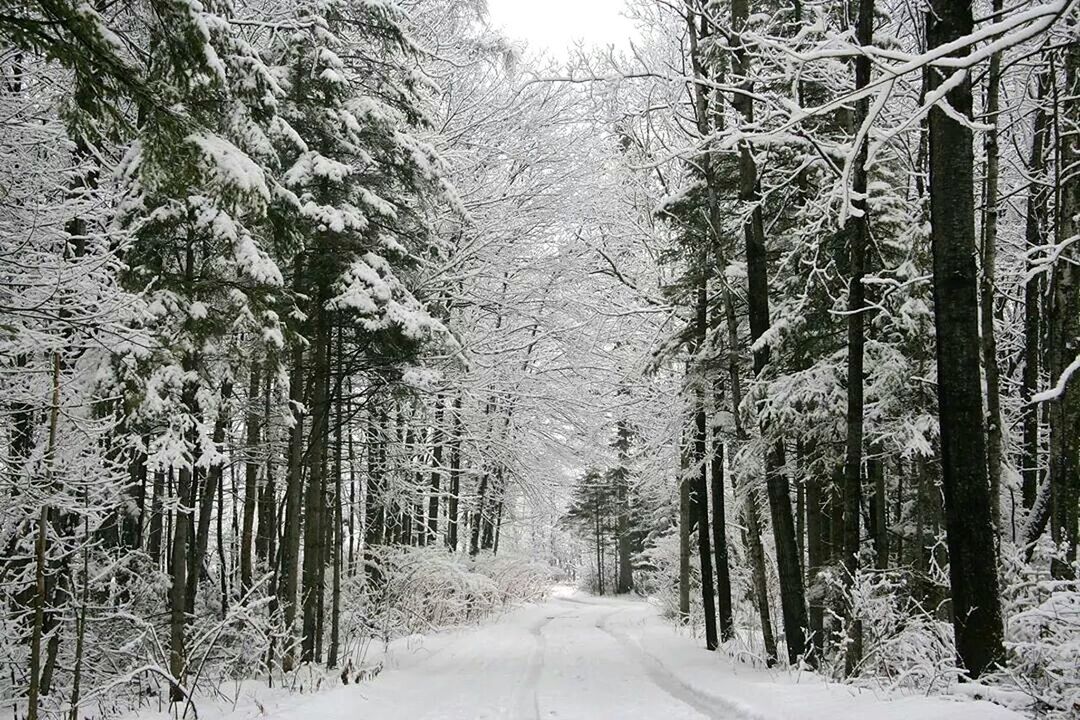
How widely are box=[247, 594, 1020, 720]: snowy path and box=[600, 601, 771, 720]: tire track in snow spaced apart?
16 mm

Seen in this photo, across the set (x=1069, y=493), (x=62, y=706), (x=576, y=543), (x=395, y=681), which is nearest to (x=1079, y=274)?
(x=1069, y=493)

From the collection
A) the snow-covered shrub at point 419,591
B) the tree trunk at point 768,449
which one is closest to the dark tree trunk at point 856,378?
the tree trunk at point 768,449

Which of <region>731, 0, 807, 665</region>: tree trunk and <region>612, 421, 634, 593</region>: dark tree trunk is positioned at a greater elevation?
<region>731, 0, 807, 665</region>: tree trunk

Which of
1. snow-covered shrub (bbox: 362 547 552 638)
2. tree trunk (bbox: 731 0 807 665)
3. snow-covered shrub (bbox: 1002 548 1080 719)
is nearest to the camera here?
snow-covered shrub (bbox: 1002 548 1080 719)

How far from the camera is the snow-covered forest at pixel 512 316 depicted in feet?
17.6

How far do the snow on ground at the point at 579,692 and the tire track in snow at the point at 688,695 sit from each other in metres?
0.02

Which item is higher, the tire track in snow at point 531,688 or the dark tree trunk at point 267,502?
the dark tree trunk at point 267,502

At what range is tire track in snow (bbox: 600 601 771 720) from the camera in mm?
6555

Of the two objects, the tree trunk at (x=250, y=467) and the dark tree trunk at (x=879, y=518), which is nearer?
the dark tree trunk at (x=879, y=518)

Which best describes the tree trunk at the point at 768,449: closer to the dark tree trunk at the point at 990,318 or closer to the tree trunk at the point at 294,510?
the dark tree trunk at the point at 990,318

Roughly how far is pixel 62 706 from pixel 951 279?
1027 centimetres

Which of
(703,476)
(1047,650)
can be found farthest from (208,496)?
(1047,650)

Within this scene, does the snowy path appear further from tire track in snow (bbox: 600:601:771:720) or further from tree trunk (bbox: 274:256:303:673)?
tree trunk (bbox: 274:256:303:673)

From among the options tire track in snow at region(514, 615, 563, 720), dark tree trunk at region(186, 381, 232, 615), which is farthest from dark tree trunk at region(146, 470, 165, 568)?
tire track in snow at region(514, 615, 563, 720)
